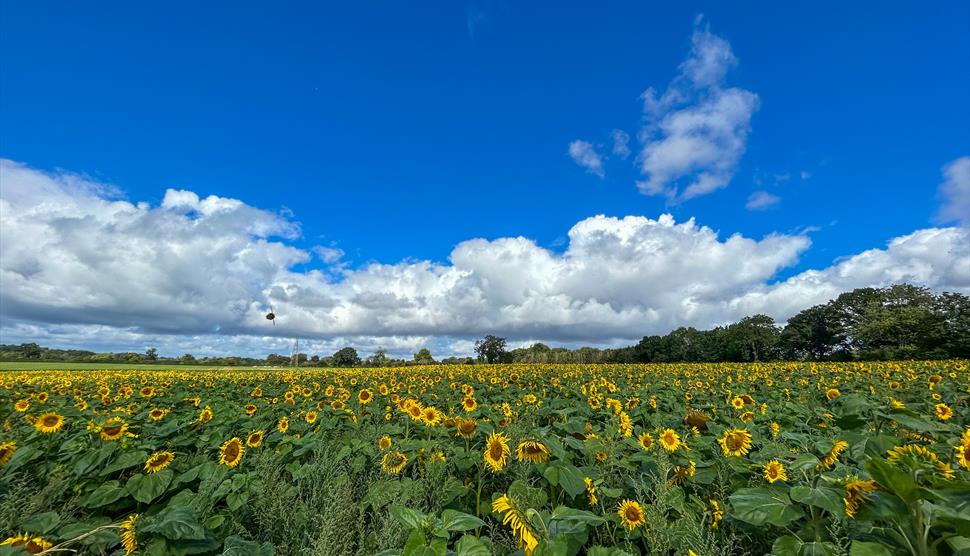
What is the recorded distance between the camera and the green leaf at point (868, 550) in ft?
6.68

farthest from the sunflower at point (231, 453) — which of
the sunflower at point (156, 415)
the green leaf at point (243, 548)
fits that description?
the green leaf at point (243, 548)

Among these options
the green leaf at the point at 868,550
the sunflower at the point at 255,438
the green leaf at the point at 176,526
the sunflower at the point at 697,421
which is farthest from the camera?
the sunflower at the point at 697,421

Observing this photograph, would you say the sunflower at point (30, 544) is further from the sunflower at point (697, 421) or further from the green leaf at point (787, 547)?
the sunflower at point (697, 421)

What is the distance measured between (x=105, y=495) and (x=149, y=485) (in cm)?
37

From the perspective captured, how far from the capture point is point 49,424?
5.43 meters

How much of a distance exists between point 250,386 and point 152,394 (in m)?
4.52

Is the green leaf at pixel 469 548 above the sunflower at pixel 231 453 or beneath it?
above

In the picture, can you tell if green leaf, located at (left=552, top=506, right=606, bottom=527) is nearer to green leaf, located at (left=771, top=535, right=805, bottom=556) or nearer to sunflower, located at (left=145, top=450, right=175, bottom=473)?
green leaf, located at (left=771, top=535, right=805, bottom=556)

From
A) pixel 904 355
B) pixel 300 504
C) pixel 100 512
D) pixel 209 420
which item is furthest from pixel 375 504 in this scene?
pixel 904 355

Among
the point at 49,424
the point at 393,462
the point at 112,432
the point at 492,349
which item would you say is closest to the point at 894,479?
the point at 393,462

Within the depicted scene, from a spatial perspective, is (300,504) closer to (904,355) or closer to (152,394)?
(152,394)

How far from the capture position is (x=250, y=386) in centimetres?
1526

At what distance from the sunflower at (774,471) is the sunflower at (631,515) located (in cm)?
125

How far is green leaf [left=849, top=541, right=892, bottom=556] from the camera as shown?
6.68ft
